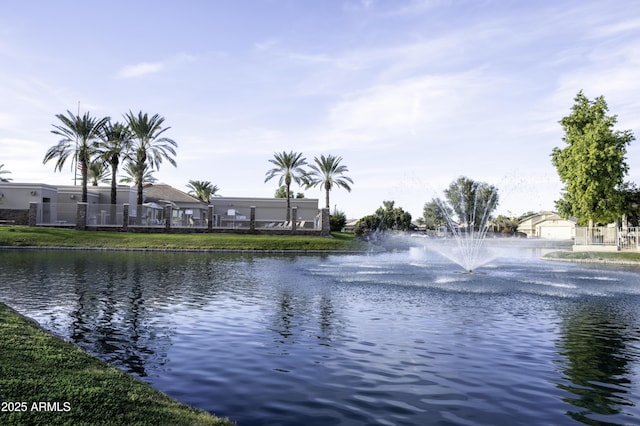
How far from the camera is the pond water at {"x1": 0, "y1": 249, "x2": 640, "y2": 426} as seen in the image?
7.04 m

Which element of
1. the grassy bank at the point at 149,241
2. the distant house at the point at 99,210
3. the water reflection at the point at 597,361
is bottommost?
the water reflection at the point at 597,361

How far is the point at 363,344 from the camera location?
10500 millimetres

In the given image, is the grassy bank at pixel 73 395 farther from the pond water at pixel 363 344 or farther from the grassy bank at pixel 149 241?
the grassy bank at pixel 149 241

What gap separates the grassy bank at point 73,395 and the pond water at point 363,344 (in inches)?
32.0

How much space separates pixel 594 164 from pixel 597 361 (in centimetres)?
3663

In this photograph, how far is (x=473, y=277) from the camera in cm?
2323

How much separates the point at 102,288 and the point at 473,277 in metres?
15.6

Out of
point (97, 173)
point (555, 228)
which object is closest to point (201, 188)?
point (97, 173)

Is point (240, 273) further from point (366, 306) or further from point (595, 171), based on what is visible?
point (595, 171)

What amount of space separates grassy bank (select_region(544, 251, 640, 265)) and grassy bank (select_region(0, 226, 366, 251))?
17.5m

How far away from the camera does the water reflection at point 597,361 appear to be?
7.16m

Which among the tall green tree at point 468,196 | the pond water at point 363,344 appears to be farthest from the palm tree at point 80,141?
the tall green tree at point 468,196

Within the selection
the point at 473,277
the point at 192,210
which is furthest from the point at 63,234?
the point at 473,277

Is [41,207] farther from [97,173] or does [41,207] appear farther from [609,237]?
[609,237]
